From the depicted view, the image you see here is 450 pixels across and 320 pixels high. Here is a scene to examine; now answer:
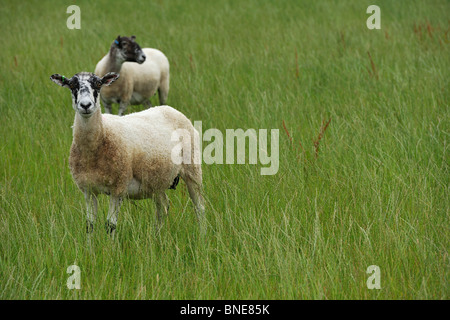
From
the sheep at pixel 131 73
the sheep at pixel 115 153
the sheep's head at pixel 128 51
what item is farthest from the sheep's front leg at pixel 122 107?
the sheep at pixel 115 153

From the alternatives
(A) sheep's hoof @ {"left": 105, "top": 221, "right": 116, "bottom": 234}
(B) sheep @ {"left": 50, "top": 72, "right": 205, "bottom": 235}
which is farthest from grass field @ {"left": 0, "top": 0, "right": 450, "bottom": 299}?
(B) sheep @ {"left": 50, "top": 72, "right": 205, "bottom": 235}

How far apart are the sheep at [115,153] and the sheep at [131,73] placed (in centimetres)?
288

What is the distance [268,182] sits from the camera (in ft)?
13.9

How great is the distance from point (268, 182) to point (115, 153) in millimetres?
1335

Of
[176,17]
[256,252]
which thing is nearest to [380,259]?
[256,252]

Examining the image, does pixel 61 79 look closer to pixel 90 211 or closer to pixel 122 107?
pixel 90 211

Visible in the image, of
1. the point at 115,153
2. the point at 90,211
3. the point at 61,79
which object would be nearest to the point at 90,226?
the point at 90,211

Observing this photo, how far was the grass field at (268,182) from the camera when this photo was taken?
3021mm

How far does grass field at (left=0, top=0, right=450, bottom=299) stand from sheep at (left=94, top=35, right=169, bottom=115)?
0.32 m

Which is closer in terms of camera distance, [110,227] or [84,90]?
[84,90]

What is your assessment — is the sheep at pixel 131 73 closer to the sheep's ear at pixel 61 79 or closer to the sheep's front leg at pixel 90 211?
the sheep's ear at pixel 61 79

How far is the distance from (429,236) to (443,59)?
16.3 ft

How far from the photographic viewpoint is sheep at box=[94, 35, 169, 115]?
263 inches

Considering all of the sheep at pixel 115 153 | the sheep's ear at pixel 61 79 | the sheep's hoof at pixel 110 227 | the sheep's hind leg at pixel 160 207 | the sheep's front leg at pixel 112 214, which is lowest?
the sheep's hoof at pixel 110 227
